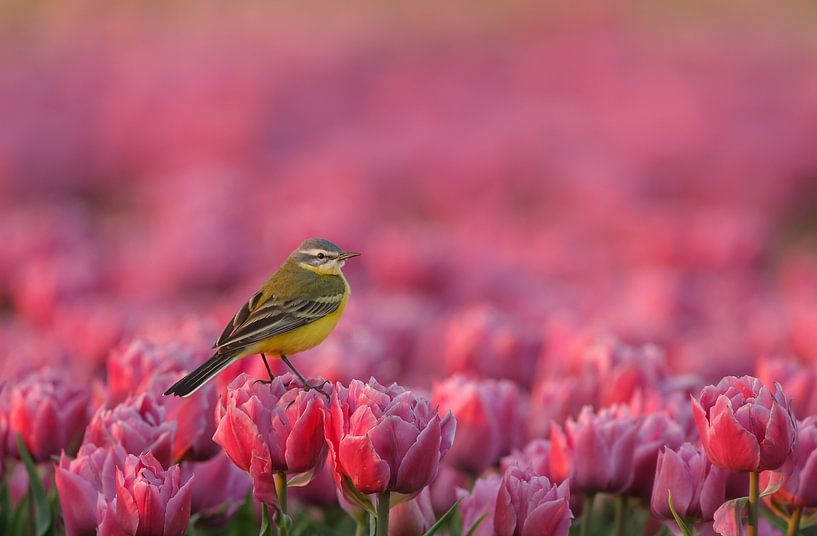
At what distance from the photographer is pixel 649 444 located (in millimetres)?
1792

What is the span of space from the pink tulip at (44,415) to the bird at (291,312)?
0.26 meters

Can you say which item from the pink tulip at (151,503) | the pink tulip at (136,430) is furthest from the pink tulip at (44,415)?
the pink tulip at (151,503)

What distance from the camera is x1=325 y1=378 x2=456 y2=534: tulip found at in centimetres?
145

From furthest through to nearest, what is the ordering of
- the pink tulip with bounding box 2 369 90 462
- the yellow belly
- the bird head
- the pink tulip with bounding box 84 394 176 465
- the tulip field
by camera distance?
1. the bird head
2. the yellow belly
3. the pink tulip with bounding box 2 369 90 462
4. the pink tulip with bounding box 84 394 176 465
5. the tulip field

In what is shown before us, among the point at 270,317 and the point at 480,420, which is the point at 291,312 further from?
the point at 480,420

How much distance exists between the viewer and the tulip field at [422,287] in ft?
5.08

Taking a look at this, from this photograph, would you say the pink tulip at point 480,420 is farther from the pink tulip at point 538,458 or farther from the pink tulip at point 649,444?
the pink tulip at point 649,444

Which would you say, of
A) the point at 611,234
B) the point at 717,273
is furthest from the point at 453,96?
the point at 717,273

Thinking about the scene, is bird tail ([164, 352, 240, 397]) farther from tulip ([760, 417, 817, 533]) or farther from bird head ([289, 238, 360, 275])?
tulip ([760, 417, 817, 533])

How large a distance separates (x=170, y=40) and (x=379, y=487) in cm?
1353

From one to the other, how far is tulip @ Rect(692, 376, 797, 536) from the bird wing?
2.82 ft

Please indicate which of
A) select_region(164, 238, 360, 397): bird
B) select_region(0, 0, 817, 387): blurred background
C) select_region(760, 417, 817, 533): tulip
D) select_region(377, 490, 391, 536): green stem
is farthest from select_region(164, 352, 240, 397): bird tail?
select_region(760, 417, 817, 533): tulip

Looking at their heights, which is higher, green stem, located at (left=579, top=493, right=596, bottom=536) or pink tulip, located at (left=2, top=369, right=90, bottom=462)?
pink tulip, located at (left=2, top=369, right=90, bottom=462)

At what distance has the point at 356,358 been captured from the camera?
2336mm
